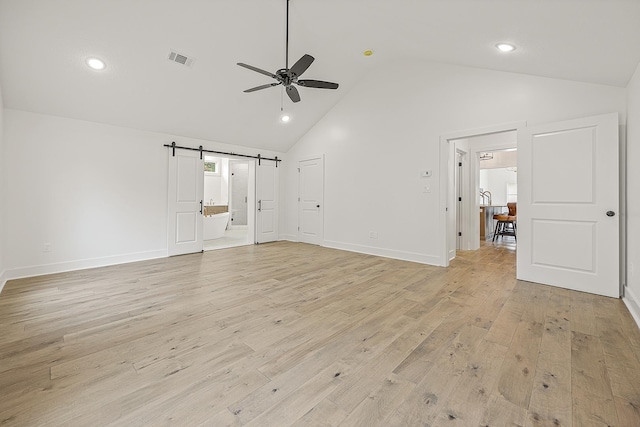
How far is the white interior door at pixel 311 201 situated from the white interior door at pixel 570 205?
3921mm

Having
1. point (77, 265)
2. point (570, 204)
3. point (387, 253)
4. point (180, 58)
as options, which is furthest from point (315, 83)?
point (77, 265)

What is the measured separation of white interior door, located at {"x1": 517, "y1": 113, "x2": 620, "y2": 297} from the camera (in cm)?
310

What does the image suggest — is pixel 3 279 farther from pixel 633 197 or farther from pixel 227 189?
pixel 633 197

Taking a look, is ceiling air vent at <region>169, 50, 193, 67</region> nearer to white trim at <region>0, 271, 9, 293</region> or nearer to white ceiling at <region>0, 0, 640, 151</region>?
white ceiling at <region>0, 0, 640, 151</region>

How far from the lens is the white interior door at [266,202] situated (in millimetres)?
7004

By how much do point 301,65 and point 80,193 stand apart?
412 centimetres

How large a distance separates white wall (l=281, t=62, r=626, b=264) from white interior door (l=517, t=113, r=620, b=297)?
32 centimetres

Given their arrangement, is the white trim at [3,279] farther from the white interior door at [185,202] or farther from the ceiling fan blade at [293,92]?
the ceiling fan blade at [293,92]

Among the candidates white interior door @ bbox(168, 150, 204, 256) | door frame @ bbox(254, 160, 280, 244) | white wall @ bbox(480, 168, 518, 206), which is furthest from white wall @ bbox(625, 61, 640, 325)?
white wall @ bbox(480, 168, 518, 206)

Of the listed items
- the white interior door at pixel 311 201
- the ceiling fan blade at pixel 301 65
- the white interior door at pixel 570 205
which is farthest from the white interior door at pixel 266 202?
the white interior door at pixel 570 205

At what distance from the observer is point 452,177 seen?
534cm

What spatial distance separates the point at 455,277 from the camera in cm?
391

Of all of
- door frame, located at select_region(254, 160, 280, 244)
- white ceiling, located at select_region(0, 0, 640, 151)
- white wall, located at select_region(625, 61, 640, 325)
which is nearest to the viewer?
white ceiling, located at select_region(0, 0, 640, 151)

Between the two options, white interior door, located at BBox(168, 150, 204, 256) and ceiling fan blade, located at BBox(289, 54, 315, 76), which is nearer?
ceiling fan blade, located at BBox(289, 54, 315, 76)
